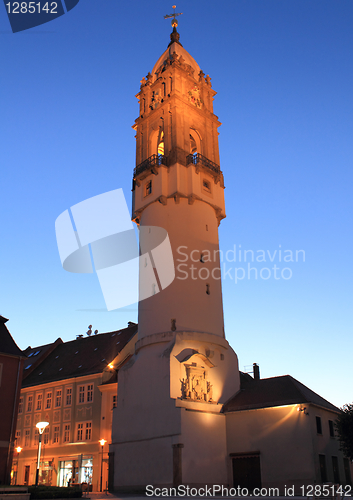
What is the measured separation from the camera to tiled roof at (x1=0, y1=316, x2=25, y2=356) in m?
32.0

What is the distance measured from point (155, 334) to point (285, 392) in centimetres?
968

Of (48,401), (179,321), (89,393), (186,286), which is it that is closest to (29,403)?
(48,401)

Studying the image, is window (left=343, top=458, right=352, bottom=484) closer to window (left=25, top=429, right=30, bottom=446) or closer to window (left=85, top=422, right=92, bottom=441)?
window (left=85, top=422, right=92, bottom=441)

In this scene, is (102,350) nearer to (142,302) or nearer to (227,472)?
(142,302)

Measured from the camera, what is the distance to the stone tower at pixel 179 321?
2980 centimetres

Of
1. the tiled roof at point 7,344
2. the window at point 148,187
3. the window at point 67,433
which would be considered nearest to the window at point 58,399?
the window at point 67,433

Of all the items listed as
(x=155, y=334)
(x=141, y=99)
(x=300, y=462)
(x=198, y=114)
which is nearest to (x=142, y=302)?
(x=155, y=334)

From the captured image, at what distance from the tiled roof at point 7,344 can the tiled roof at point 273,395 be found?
1502 centimetres

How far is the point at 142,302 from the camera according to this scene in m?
35.9

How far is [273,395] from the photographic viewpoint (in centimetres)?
3094

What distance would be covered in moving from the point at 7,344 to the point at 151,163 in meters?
18.5

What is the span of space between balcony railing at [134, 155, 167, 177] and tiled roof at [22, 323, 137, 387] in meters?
16.2

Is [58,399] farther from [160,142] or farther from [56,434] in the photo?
[160,142]

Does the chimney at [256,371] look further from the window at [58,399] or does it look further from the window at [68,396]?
the window at [58,399]
